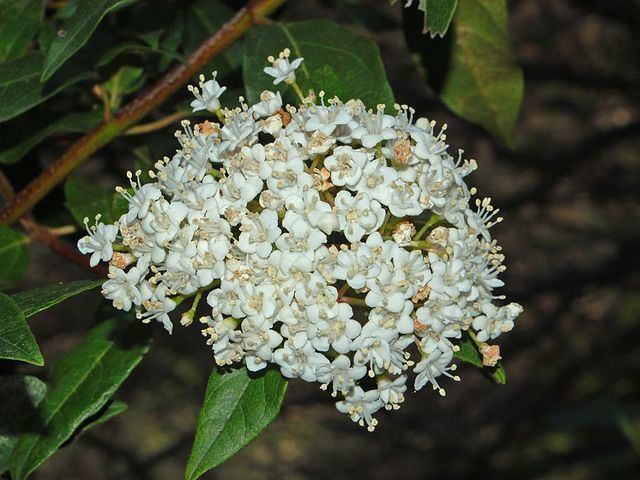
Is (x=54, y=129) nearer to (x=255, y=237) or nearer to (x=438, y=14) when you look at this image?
(x=255, y=237)

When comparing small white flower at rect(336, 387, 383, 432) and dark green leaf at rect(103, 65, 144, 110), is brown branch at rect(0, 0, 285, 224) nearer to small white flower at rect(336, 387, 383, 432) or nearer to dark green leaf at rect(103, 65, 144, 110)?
dark green leaf at rect(103, 65, 144, 110)

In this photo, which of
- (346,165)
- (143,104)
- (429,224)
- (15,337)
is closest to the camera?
(15,337)

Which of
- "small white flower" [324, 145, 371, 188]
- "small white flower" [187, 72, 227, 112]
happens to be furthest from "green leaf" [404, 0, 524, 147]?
"small white flower" [324, 145, 371, 188]

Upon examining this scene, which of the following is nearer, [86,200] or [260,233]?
[260,233]

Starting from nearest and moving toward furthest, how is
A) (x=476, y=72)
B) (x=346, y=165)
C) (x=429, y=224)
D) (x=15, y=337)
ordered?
(x=15, y=337) < (x=346, y=165) < (x=429, y=224) < (x=476, y=72)

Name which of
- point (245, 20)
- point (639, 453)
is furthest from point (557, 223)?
point (245, 20)

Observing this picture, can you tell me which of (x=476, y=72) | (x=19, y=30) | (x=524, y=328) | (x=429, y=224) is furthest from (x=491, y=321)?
(x=524, y=328)
